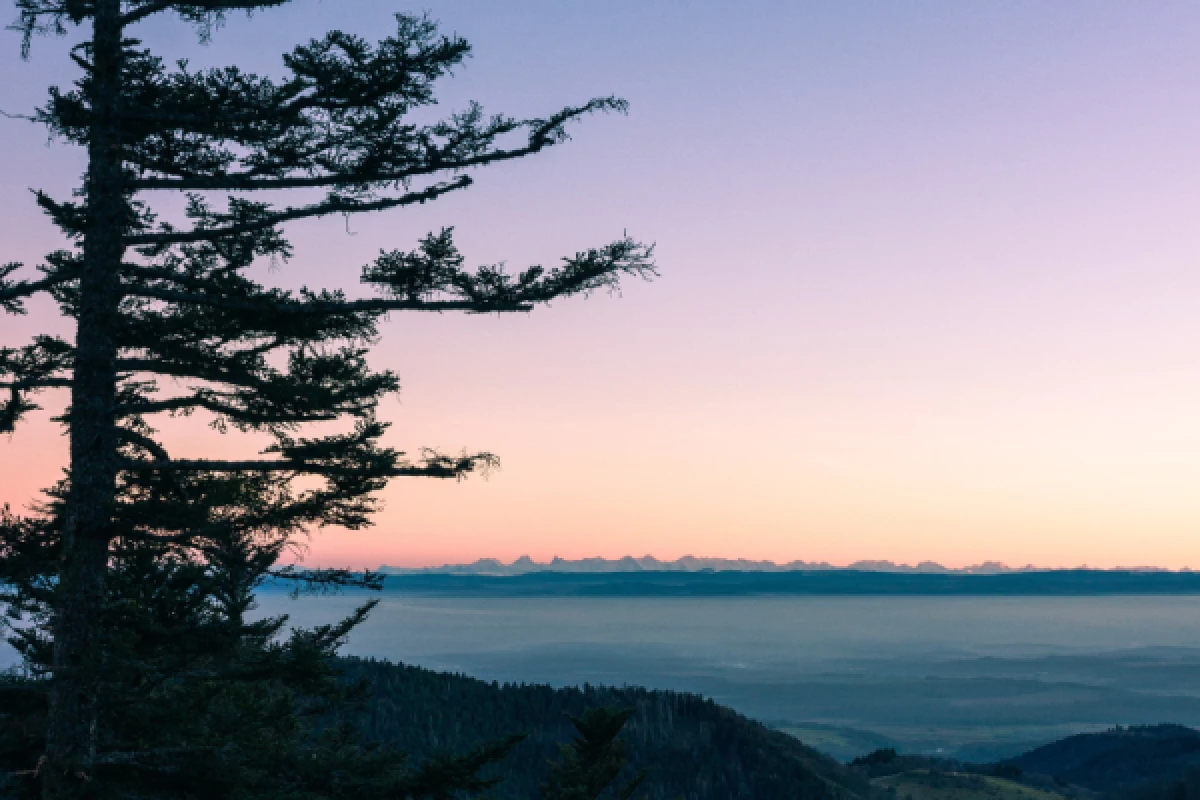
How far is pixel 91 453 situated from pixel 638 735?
620ft

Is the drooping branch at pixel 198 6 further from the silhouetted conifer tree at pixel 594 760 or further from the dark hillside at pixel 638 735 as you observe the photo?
the dark hillside at pixel 638 735

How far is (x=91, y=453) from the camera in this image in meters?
11.5

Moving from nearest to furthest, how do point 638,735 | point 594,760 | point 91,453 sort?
point 91,453 < point 594,760 < point 638,735

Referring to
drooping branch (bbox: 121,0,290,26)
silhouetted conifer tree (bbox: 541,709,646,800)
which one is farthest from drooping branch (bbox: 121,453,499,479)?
silhouetted conifer tree (bbox: 541,709,646,800)

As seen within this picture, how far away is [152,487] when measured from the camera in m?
13.0

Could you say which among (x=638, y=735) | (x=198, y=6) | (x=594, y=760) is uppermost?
(x=198, y=6)

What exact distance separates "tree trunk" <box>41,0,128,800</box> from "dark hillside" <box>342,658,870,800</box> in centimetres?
16027

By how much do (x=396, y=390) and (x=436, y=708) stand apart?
575 ft

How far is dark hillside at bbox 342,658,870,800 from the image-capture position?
6786 inches

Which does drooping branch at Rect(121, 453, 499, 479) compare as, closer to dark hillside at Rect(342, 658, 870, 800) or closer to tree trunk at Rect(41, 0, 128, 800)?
tree trunk at Rect(41, 0, 128, 800)

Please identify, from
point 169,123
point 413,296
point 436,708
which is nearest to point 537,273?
point 413,296

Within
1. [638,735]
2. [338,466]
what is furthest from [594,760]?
[638,735]

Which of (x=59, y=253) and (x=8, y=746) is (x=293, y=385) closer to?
(x=59, y=253)

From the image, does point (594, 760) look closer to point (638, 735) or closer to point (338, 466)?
point (338, 466)
